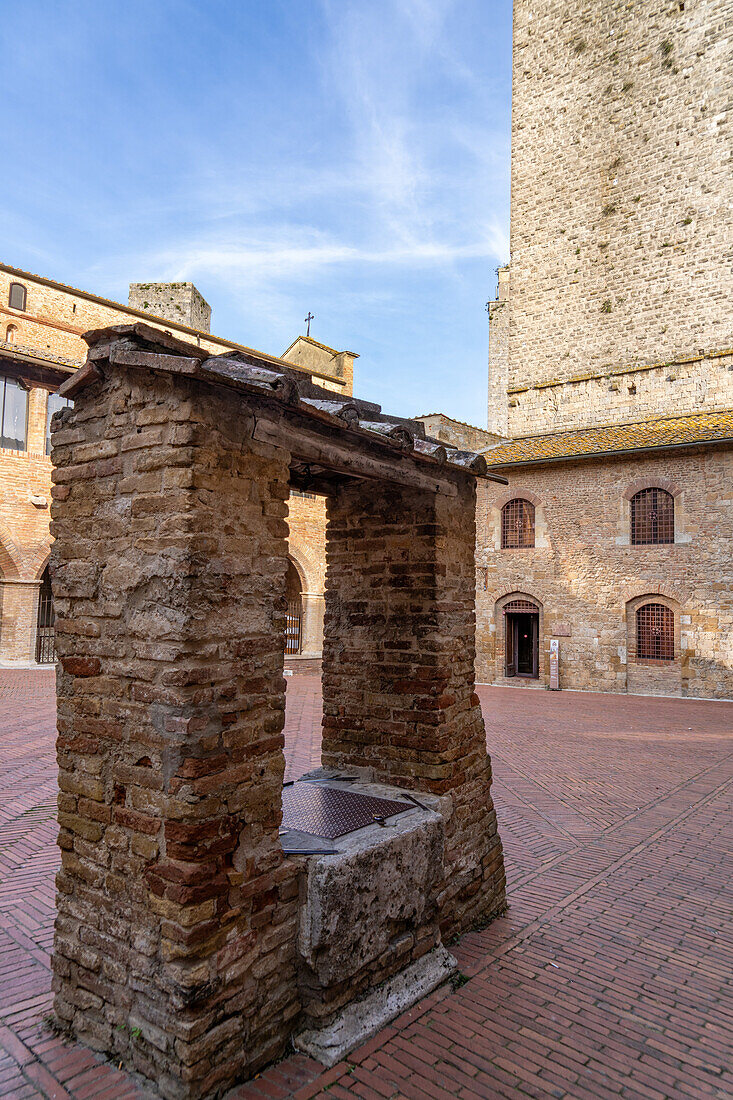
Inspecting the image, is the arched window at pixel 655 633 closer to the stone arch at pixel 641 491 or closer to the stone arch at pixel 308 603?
the stone arch at pixel 641 491

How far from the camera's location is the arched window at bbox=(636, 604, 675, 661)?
1680 cm

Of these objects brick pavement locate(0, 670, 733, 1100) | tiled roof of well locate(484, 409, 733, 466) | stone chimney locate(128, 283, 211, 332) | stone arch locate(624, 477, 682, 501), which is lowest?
brick pavement locate(0, 670, 733, 1100)

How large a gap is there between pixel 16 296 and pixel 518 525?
1608 cm

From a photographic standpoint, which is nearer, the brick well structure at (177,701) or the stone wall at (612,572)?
the brick well structure at (177,701)

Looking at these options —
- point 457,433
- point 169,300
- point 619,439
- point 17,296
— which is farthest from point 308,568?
point 17,296

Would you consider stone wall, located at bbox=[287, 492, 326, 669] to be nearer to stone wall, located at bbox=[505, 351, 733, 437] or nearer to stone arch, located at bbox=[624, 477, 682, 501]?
stone wall, located at bbox=[505, 351, 733, 437]

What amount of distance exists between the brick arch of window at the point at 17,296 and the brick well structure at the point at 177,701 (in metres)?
20.1

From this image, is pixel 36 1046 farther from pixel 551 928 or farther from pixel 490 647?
pixel 490 647

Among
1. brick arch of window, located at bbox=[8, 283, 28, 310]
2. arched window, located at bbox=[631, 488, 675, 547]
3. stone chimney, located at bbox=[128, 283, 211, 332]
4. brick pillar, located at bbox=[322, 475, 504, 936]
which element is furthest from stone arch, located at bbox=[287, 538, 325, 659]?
brick pillar, located at bbox=[322, 475, 504, 936]

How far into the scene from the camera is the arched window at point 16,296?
20.1 meters

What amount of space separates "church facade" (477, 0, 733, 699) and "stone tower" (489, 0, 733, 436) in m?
0.05

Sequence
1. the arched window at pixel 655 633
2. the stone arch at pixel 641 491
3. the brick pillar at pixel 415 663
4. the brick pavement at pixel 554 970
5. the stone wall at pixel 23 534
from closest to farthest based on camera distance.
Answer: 1. the brick pavement at pixel 554 970
2. the brick pillar at pixel 415 663
3. the stone arch at pixel 641 491
4. the arched window at pixel 655 633
5. the stone wall at pixel 23 534

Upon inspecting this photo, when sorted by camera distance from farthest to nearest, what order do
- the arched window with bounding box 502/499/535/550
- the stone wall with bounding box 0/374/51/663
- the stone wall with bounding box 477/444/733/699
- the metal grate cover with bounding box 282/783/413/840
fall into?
the arched window with bounding box 502/499/535/550
the stone wall with bounding box 0/374/51/663
the stone wall with bounding box 477/444/733/699
the metal grate cover with bounding box 282/783/413/840

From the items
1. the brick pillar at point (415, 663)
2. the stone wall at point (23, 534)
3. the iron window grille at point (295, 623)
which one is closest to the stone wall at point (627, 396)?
the iron window grille at point (295, 623)
